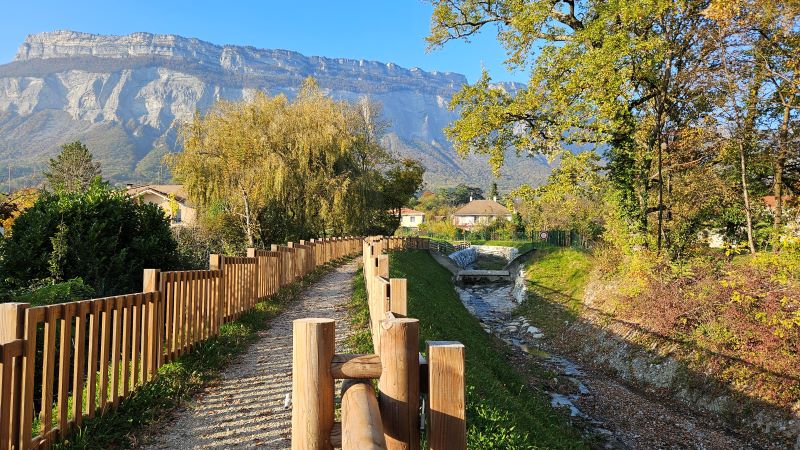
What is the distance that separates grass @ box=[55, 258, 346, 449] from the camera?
14.6 feet

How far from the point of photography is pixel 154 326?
5.87m

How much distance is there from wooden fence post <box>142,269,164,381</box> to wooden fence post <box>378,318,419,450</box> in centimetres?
461

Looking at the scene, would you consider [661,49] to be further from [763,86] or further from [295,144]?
[295,144]

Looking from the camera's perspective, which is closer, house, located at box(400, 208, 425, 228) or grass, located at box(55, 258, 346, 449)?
grass, located at box(55, 258, 346, 449)

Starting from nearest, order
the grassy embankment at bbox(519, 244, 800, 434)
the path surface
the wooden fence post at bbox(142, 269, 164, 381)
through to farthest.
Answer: the path surface, the wooden fence post at bbox(142, 269, 164, 381), the grassy embankment at bbox(519, 244, 800, 434)

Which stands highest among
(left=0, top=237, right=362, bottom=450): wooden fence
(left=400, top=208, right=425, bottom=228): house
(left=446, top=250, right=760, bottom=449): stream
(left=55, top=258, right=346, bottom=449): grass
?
(left=400, top=208, right=425, bottom=228): house

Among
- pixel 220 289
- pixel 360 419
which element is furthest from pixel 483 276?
pixel 360 419

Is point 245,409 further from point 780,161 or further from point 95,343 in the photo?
point 780,161

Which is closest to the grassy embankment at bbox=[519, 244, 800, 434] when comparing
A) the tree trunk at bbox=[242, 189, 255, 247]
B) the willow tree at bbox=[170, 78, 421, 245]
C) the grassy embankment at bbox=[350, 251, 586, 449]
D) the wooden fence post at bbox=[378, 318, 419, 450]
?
the grassy embankment at bbox=[350, 251, 586, 449]

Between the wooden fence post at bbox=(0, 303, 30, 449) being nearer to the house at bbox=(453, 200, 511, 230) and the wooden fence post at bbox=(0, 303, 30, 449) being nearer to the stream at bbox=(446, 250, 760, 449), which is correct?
the stream at bbox=(446, 250, 760, 449)

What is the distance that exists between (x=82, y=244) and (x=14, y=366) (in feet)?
18.6

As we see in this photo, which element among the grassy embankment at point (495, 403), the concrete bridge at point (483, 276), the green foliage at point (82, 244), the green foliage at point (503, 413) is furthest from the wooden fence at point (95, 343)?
the concrete bridge at point (483, 276)

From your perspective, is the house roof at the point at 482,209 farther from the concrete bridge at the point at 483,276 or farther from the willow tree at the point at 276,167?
the willow tree at the point at 276,167

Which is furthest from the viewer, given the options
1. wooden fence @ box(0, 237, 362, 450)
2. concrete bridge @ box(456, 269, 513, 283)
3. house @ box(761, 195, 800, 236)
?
concrete bridge @ box(456, 269, 513, 283)
